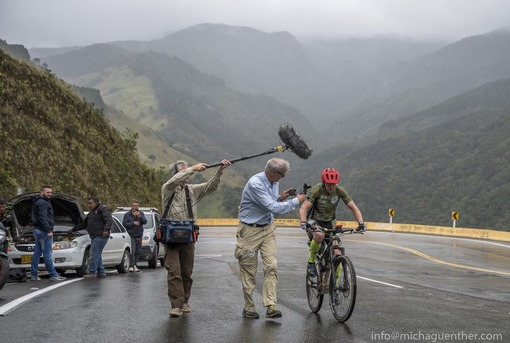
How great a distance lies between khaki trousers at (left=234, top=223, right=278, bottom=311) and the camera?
8477 millimetres

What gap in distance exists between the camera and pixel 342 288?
8297 millimetres

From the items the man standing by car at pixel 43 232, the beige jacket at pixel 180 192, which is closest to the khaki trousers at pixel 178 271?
the beige jacket at pixel 180 192

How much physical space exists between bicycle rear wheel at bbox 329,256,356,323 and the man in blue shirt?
0.66 meters

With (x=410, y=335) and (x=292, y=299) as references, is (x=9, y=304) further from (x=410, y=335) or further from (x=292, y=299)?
(x=410, y=335)

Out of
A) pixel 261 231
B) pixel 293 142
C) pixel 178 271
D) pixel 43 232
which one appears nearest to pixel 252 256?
pixel 261 231

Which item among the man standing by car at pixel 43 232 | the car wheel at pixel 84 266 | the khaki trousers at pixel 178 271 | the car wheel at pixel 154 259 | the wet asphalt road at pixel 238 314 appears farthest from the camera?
the car wheel at pixel 154 259

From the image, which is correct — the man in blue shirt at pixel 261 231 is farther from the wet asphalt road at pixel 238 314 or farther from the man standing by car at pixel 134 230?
the man standing by car at pixel 134 230

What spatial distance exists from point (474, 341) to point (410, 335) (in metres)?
0.63

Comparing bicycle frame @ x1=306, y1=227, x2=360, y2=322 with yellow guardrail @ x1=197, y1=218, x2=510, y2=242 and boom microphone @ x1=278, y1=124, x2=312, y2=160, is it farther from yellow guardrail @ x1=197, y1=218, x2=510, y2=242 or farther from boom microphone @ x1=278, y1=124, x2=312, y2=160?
yellow guardrail @ x1=197, y1=218, x2=510, y2=242

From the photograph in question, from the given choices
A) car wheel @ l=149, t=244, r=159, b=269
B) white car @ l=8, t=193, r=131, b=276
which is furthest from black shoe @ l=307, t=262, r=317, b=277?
car wheel @ l=149, t=244, r=159, b=269

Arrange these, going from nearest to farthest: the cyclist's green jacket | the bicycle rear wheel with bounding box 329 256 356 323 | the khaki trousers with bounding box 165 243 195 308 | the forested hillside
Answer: the bicycle rear wheel with bounding box 329 256 356 323 → the khaki trousers with bounding box 165 243 195 308 → the cyclist's green jacket → the forested hillside

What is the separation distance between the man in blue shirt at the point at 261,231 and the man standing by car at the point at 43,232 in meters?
6.27

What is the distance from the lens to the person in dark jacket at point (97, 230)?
14.7 m

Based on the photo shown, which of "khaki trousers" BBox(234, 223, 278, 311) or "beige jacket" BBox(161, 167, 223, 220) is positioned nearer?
"khaki trousers" BBox(234, 223, 278, 311)
